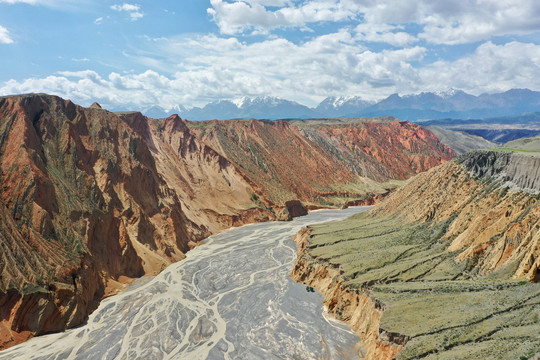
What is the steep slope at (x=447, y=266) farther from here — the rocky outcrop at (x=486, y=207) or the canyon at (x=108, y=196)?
the canyon at (x=108, y=196)

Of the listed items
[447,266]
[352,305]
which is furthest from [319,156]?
[352,305]

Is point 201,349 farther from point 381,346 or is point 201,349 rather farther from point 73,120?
point 73,120

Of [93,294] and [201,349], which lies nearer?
[201,349]

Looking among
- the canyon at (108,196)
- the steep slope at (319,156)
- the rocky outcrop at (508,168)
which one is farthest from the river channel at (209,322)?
the steep slope at (319,156)

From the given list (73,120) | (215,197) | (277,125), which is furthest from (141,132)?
(277,125)

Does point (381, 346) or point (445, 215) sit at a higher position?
point (445, 215)

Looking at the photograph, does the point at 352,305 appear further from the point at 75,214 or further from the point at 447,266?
the point at 75,214
